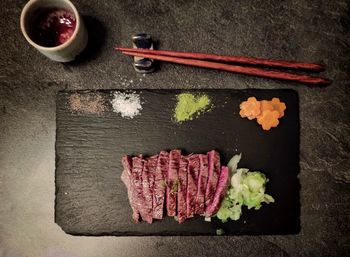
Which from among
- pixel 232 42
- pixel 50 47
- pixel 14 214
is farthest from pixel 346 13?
pixel 14 214

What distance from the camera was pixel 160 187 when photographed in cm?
331

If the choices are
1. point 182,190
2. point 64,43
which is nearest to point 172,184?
point 182,190

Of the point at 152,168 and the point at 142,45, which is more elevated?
the point at 142,45

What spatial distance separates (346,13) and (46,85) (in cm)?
271

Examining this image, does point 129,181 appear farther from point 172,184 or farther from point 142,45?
point 142,45

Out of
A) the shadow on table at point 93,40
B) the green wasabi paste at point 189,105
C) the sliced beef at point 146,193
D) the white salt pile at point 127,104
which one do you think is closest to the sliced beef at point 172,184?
the sliced beef at point 146,193

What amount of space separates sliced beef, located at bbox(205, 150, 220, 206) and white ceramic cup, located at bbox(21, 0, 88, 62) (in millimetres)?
1418

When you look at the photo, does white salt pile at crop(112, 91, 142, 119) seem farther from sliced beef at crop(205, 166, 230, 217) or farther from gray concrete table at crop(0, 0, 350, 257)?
sliced beef at crop(205, 166, 230, 217)

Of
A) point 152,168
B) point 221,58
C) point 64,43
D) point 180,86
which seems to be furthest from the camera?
point 180,86

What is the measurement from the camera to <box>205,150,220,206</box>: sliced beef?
332 centimetres

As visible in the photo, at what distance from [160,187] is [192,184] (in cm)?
25

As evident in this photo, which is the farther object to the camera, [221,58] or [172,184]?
[221,58]

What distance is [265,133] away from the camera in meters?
3.61

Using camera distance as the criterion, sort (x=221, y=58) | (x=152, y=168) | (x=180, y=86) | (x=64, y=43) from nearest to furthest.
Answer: (x=64, y=43) < (x=152, y=168) < (x=221, y=58) < (x=180, y=86)
